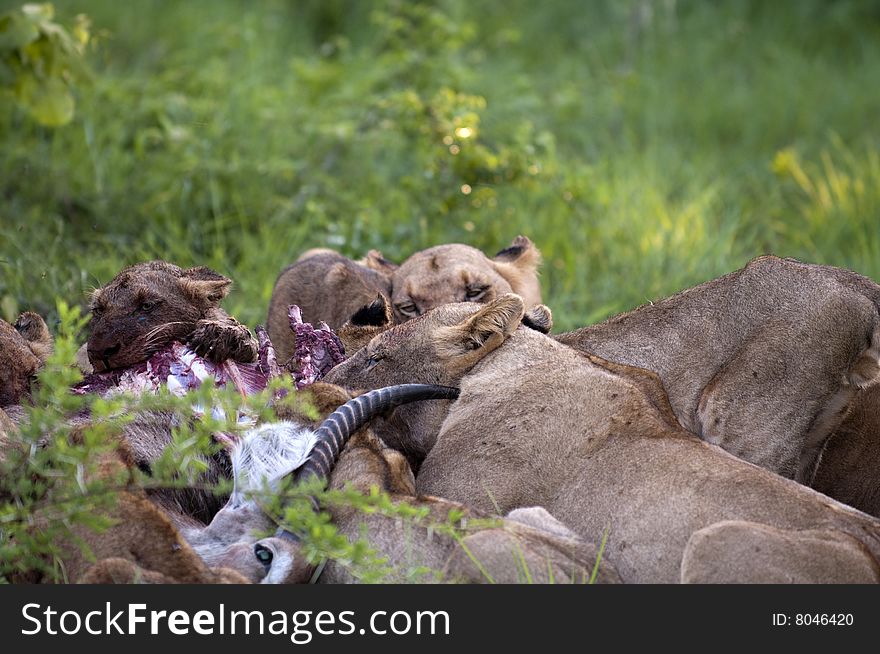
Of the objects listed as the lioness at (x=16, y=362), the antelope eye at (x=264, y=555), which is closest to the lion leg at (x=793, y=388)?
the antelope eye at (x=264, y=555)

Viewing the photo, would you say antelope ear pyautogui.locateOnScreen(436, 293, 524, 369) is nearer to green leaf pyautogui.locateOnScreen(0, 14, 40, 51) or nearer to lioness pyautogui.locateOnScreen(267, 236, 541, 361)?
lioness pyautogui.locateOnScreen(267, 236, 541, 361)

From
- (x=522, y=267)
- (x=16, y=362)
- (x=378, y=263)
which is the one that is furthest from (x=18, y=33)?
(x=522, y=267)

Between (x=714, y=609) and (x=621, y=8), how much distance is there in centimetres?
1032

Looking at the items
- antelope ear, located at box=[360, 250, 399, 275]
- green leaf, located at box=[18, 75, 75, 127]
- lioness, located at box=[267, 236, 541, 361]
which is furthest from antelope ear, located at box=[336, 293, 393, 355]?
green leaf, located at box=[18, 75, 75, 127]

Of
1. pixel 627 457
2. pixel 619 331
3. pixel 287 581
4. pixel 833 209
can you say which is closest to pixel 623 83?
pixel 833 209

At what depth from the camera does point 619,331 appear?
4910 millimetres

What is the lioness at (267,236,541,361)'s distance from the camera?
20.2 ft

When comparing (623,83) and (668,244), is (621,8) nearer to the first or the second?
(623,83)

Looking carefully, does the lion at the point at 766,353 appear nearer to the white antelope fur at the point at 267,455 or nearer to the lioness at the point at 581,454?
the lioness at the point at 581,454

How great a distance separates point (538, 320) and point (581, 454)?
955 mm

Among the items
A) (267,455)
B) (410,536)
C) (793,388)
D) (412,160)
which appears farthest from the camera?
(412,160)

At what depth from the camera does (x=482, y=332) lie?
4.70m

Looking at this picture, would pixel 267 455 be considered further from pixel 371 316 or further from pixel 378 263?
pixel 378 263

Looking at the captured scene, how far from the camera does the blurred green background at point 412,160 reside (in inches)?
295
